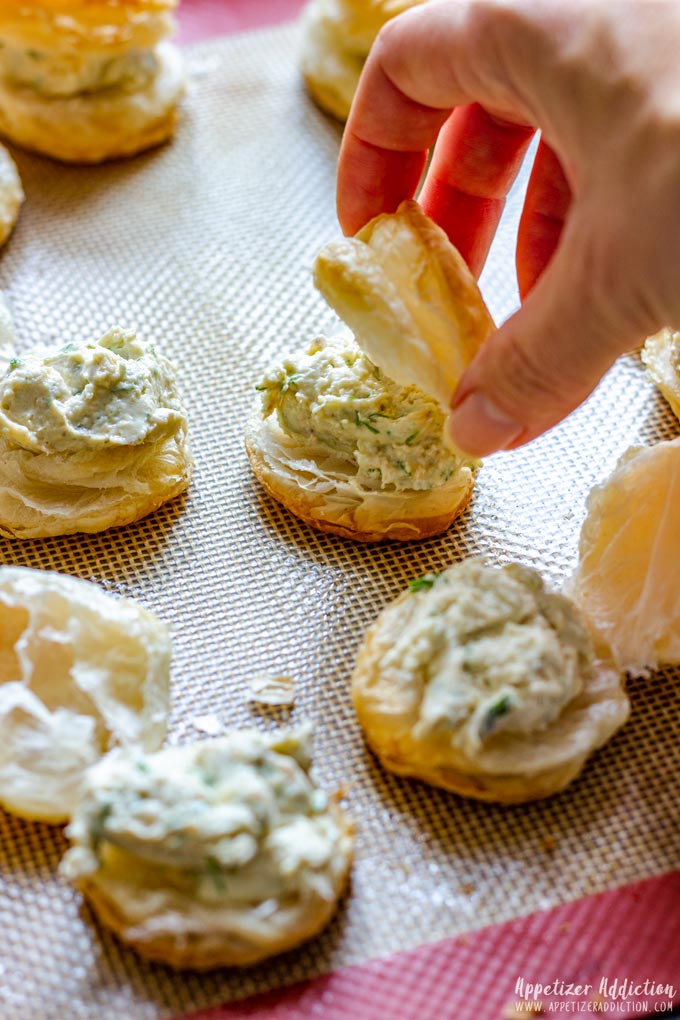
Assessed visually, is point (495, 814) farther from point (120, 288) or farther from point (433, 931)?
point (120, 288)

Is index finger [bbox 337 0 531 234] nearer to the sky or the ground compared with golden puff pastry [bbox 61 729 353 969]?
nearer to the sky

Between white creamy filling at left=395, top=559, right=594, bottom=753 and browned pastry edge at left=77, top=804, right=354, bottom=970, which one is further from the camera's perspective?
white creamy filling at left=395, top=559, right=594, bottom=753

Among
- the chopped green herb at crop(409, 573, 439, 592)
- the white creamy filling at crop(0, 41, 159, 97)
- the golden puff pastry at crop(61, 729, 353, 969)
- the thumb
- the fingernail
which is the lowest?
the golden puff pastry at crop(61, 729, 353, 969)

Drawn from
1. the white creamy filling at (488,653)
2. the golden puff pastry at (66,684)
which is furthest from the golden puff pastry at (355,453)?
the golden puff pastry at (66,684)

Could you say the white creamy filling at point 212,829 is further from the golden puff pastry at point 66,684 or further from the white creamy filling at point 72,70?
the white creamy filling at point 72,70

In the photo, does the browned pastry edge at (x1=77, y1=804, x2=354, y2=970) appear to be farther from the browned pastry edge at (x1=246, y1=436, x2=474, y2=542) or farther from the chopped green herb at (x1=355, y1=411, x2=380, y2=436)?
the chopped green herb at (x1=355, y1=411, x2=380, y2=436)

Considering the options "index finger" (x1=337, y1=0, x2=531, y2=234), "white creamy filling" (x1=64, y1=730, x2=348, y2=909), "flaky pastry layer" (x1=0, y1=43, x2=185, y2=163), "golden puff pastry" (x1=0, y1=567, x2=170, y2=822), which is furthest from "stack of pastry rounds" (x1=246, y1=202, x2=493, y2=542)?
"flaky pastry layer" (x1=0, y1=43, x2=185, y2=163)
